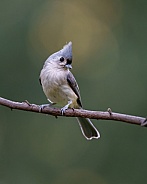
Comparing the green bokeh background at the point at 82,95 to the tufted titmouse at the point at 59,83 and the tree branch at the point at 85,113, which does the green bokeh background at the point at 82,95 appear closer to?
the tufted titmouse at the point at 59,83

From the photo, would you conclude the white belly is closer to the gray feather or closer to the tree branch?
the gray feather

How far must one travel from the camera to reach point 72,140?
8.39m

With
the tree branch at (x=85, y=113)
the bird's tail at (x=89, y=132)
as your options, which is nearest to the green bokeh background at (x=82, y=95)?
the bird's tail at (x=89, y=132)

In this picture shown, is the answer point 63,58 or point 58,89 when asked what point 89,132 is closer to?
point 58,89

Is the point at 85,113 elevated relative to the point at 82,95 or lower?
lower

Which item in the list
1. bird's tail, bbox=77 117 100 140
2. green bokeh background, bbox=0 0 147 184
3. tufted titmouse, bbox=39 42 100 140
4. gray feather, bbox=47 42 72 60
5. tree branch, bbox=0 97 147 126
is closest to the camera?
tree branch, bbox=0 97 147 126

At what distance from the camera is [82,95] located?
8.09 meters

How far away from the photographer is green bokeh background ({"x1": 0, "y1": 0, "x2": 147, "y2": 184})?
8125mm

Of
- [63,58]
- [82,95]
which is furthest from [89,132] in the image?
[82,95]

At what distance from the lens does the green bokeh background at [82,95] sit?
320 inches

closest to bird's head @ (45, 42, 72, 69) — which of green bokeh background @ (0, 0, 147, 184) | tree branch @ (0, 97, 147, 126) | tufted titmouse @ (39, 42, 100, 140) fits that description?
tufted titmouse @ (39, 42, 100, 140)
